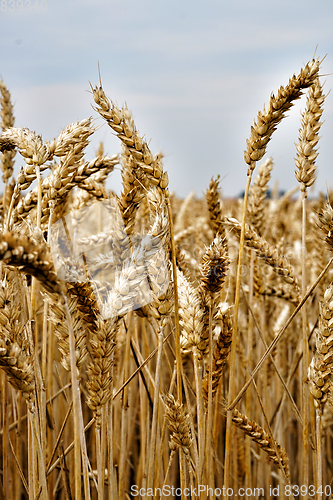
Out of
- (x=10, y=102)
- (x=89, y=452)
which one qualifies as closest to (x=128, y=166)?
(x=10, y=102)

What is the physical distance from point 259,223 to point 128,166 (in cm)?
77

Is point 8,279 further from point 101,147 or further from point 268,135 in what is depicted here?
point 101,147

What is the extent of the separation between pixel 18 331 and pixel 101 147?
177 cm

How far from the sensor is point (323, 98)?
1.12 metres

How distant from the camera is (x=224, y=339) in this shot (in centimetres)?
97

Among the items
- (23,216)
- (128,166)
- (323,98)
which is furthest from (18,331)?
(323,98)

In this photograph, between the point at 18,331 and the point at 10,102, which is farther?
the point at 10,102

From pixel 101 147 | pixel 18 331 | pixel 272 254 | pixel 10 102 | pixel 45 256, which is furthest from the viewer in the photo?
pixel 101 147

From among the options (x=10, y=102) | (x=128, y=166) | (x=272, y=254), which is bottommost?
(x=272, y=254)

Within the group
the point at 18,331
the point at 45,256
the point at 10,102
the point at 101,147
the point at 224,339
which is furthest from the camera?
the point at 101,147

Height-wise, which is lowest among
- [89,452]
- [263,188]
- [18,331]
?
[89,452]

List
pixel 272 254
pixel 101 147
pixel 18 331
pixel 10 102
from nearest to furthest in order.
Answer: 1. pixel 18 331
2. pixel 272 254
3. pixel 10 102
4. pixel 101 147

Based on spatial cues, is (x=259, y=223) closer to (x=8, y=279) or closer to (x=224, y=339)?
(x=224, y=339)

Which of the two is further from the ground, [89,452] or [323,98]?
[323,98]
